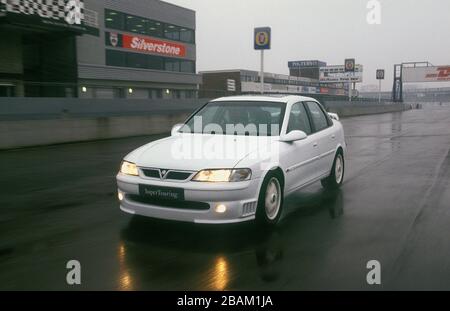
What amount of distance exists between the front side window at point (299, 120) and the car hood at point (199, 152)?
0.67m

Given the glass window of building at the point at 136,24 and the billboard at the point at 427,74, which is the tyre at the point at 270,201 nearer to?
the glass window of building at the point at 136,24

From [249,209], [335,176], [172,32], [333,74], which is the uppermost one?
[333,74]

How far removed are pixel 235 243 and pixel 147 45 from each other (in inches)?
1674

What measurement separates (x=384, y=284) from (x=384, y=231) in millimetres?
1613

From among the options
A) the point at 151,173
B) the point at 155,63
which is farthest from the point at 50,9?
the point at 151,173

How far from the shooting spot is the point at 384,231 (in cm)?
541

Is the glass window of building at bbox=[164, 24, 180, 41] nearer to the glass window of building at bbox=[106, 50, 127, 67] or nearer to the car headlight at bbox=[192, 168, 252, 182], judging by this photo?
the glass window of building at bbox=[106, 50, 127, 67]

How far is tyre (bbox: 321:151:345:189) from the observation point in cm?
783

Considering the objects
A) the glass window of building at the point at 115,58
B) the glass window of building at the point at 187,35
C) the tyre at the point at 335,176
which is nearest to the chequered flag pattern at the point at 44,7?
the glass window of building at the point at 115,58

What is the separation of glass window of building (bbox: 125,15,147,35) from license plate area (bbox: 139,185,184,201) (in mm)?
40664

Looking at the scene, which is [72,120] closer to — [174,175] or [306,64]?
[174,175]

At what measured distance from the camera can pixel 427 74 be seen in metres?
76.3

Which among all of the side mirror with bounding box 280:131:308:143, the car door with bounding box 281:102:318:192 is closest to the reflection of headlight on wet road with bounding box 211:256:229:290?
the car door with bounding box 281:102:318:192
